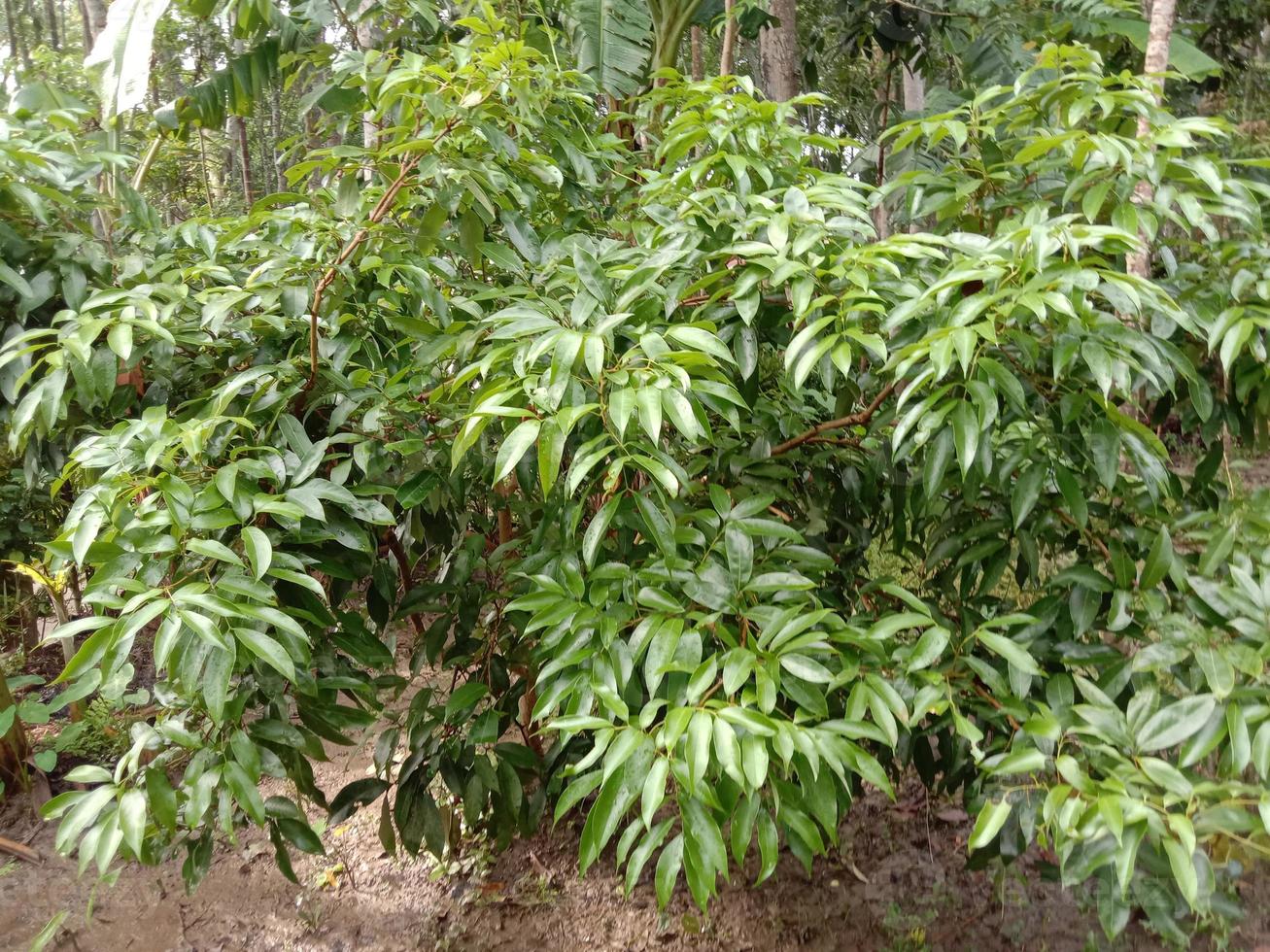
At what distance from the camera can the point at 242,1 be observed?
2.08 meters

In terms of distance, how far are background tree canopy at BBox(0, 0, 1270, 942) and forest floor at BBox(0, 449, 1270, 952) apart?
0.49 meters

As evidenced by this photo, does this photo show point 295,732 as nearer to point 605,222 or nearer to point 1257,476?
point 605,222

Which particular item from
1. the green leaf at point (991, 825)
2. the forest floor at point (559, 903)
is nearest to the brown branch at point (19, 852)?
the forest floor at point (559, 903)

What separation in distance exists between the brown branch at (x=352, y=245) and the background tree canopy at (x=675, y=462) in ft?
0.07

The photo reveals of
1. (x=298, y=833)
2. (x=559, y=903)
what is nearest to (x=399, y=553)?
(x=298, y=833)

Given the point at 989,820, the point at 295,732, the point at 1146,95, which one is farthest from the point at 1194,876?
the point at 295,732

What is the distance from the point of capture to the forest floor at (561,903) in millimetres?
2158

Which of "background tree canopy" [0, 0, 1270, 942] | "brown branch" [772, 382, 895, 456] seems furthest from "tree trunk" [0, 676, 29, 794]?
"brown branch" [772, 382, 895, 456]

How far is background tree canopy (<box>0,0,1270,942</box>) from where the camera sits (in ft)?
3.68

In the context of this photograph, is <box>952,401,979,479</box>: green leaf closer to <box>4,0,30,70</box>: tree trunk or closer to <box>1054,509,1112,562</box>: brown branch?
<box>1054,509,1112,562</box>: brown branch

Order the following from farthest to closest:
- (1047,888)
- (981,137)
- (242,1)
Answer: (1047,888) < (242,1) < (981,137)

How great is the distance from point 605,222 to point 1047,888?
205 centimetres

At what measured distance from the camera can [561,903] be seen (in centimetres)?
233

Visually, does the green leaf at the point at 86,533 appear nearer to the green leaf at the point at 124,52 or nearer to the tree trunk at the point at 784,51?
the green leaf at the point at 124,52
